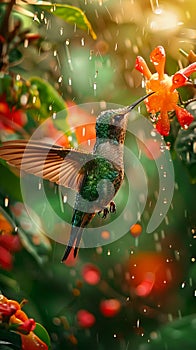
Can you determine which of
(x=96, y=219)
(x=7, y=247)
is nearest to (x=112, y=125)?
(x=7, y=247)

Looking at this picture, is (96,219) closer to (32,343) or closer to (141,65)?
(32,343)

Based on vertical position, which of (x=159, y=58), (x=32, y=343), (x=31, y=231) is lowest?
(x=32, y=343)

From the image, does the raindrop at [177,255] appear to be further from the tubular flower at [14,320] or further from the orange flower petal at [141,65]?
the orange flower petal at [141,65]

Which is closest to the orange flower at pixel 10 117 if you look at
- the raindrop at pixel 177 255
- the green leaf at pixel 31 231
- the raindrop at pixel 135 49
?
the green leaf at pixel 31 231

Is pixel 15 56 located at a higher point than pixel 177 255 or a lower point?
higher

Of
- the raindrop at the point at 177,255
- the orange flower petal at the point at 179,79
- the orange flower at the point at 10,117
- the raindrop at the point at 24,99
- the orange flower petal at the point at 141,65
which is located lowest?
the raindrop at the point at 177,255

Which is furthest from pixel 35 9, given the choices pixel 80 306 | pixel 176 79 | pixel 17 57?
pixel 80 306

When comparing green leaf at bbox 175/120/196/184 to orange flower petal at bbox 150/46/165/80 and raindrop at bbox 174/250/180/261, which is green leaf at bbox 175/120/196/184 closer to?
orange flower petal at bbox 150/46/165/80
